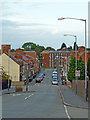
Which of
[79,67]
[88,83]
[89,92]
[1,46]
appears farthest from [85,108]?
[1,46]

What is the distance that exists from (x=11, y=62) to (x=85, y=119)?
85784 millimetres

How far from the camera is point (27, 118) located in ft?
58.5

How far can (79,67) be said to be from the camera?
66688mm

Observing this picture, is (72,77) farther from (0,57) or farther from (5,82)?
(0,57)

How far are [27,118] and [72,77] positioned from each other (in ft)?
182

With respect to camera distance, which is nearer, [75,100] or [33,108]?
[33,108]

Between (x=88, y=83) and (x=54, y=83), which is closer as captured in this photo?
(x=88, y=83)

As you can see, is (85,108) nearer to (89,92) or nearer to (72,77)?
(89,92)

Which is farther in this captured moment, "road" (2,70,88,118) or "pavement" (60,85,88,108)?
"pavement" (60,85,88,108)

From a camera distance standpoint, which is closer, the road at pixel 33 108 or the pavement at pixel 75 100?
the road at pixel 33 108

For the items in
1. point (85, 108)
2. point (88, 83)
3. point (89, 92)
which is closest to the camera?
point (85, 108)

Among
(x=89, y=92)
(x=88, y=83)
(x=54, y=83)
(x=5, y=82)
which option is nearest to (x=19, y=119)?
(x=89, y=92)

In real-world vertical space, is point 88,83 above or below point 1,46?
below

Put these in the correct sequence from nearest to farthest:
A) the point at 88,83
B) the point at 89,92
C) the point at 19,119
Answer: the point at 19,119
the point at 89,92
the point at 88,83
